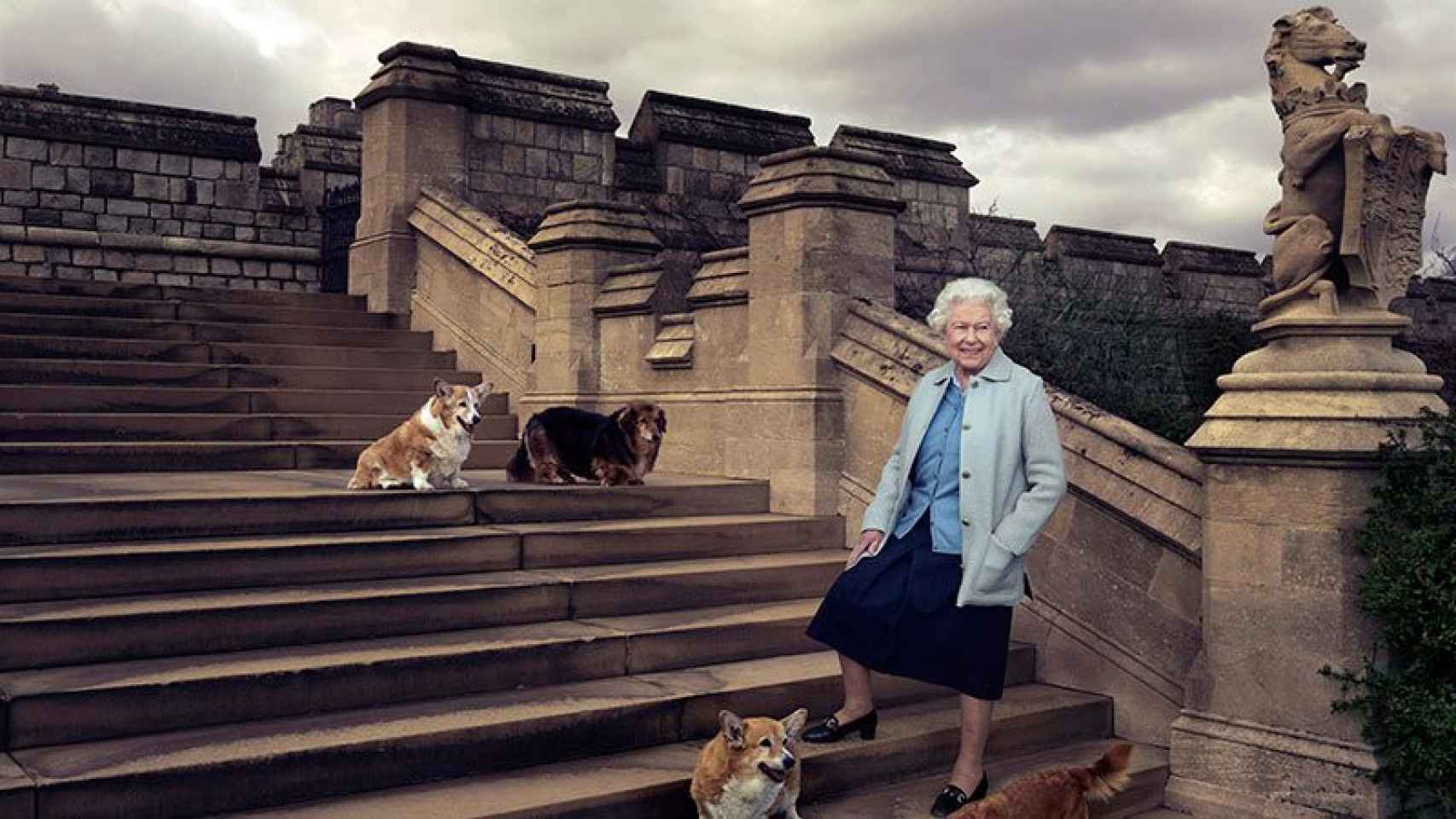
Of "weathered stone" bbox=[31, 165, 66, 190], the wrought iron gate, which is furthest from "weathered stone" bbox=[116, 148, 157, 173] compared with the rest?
the wrought iron gate

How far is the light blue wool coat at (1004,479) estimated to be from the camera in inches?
180

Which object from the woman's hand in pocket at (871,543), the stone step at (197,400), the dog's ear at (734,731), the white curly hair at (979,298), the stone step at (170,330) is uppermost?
the stone step at (170,330)

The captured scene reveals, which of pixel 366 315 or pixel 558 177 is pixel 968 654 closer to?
pixel 366 315

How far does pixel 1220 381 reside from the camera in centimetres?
564

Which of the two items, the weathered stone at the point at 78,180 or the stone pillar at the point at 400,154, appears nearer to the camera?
the stone pillar at the point at 400,154

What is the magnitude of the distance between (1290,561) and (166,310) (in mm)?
8805

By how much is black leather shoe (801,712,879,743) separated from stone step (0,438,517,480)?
14.7 ft

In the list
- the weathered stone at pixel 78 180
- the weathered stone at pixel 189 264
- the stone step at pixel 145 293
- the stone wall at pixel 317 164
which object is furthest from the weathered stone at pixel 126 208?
the stone step at pixel 145 293

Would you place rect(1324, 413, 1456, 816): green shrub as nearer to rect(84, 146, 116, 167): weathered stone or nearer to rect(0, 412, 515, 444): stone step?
rect(0, 412, 515, 444): stone step

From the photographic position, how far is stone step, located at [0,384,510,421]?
27.1 feet

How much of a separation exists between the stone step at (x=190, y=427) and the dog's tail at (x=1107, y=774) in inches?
236

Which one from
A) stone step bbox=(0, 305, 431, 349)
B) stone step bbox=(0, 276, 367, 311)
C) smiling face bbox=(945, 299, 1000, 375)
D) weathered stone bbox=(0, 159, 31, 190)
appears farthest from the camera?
weathered stone bbox=(0, 159, 31, 190)

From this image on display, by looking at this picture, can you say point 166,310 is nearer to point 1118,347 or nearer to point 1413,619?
point 1118,347

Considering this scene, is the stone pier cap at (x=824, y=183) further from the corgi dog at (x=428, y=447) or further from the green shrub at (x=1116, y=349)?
the corgi dog at (x=428, y=447)
